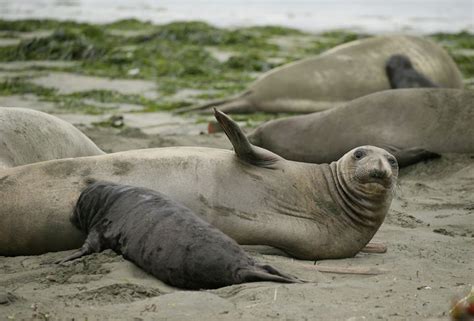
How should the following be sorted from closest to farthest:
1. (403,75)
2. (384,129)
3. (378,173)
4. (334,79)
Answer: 1. (378,173)
2. (384,129)
3. (403,75)
4. (334,79)

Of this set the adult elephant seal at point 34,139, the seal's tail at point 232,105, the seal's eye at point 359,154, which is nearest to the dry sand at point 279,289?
the seal's eye at point 359,154

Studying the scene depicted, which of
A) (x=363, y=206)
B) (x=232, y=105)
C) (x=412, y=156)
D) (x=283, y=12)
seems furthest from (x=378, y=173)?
(x=283, y=12)

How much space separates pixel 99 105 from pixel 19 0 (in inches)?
787

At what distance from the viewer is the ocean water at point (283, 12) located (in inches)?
867

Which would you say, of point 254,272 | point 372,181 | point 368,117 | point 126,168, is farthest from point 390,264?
point 368,117

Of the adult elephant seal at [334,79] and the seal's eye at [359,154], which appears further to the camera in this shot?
the adult elephant seal at [334,79]

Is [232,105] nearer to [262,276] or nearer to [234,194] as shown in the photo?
[234,194]

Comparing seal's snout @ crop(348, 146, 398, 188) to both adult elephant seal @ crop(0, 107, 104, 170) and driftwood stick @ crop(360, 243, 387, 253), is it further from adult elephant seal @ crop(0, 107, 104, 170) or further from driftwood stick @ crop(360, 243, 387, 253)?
adult elephant seal @ crop(0, 107, 104, 170)

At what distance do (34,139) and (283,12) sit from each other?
2152 centimetres

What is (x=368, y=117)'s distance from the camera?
805 cm

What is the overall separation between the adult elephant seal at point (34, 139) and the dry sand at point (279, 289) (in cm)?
109

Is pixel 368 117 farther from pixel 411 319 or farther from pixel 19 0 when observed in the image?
pixel 19 0

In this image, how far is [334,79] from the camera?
11.0m

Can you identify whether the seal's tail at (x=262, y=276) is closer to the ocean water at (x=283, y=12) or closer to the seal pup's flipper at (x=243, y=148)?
the seal pup's flipper at (x=243, y=148)
